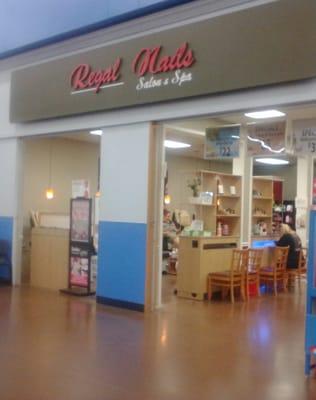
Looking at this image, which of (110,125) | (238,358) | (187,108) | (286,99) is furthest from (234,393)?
(110,125)

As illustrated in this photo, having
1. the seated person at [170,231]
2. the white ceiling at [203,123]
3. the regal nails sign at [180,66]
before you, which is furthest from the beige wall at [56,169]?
the regal nails sign at [180,66]

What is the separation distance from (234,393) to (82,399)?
1.24 m

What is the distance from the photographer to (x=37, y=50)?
962 cm

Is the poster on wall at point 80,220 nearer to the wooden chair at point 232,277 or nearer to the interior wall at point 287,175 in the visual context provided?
the wooden chair at point 232,277

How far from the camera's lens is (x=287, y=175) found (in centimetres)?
2056

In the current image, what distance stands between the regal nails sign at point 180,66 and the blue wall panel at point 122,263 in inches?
73.7

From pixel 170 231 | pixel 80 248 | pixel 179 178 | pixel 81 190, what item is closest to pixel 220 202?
pixel 81 190

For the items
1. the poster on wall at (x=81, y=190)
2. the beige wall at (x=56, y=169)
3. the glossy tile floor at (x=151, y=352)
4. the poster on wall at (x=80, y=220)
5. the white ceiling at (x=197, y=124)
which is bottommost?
the glossy tile floor at (x=151, y=352)

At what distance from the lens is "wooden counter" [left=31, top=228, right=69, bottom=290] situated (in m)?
9.64

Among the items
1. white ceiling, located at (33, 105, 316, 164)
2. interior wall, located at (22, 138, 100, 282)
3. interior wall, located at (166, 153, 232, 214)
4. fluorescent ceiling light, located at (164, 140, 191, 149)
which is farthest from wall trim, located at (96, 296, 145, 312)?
interior wall, located at (166, 153, 232, 214)

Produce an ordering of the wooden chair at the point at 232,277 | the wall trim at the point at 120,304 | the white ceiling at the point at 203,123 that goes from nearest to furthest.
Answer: the wall trim at the point at 120,304
the wooden chair at the point at 232,277
the white ceiling at the point at 203,123

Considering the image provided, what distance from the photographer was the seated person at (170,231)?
13.3 metres

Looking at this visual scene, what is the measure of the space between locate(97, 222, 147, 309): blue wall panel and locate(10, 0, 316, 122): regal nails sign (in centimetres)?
187

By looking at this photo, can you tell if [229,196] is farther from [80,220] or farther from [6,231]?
[6,231]
